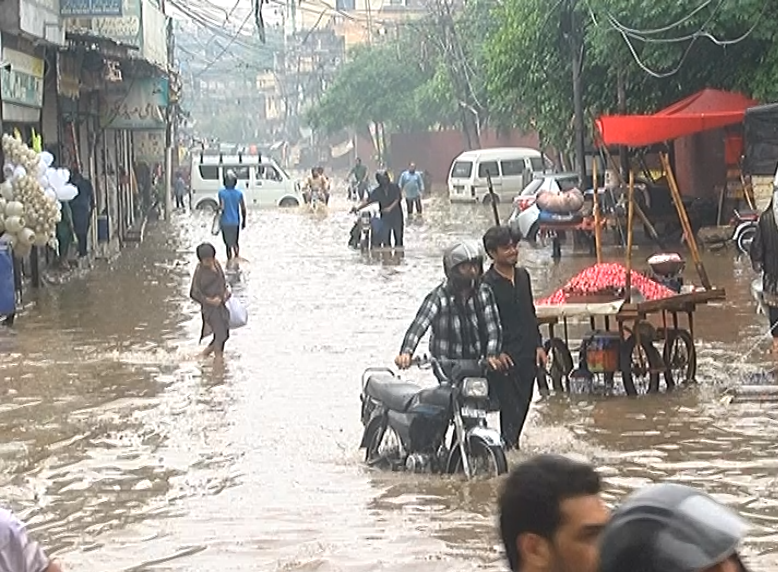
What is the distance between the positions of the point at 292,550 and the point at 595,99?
2138 cm

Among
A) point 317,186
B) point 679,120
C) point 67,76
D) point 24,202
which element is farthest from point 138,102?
point 317,186

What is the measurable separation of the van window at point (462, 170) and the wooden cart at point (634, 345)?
34.3 metres

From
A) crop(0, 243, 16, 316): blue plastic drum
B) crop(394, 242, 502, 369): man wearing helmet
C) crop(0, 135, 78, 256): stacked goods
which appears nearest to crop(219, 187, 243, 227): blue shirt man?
crop(0, 135, 78, 256): stacked goods

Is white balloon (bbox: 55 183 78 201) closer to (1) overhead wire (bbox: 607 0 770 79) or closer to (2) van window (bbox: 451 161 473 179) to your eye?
(1) overhead wire (bbox: 607 0 770 79)

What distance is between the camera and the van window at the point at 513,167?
153ft

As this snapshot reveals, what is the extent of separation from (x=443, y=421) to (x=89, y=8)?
15.0 metres

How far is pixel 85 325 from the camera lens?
57.0 ft

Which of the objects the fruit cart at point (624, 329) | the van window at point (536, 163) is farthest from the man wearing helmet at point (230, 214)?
the van window at point (536, 163)

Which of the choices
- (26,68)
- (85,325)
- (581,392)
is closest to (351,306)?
(85,325)

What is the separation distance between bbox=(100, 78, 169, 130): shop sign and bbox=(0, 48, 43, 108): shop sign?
5.59 m

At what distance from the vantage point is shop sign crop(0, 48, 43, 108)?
1908 centimetres

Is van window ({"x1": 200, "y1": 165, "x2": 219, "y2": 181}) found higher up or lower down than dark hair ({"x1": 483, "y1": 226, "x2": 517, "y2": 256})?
lower down

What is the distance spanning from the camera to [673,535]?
227cm

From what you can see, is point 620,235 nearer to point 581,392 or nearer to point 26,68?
point 26,68
